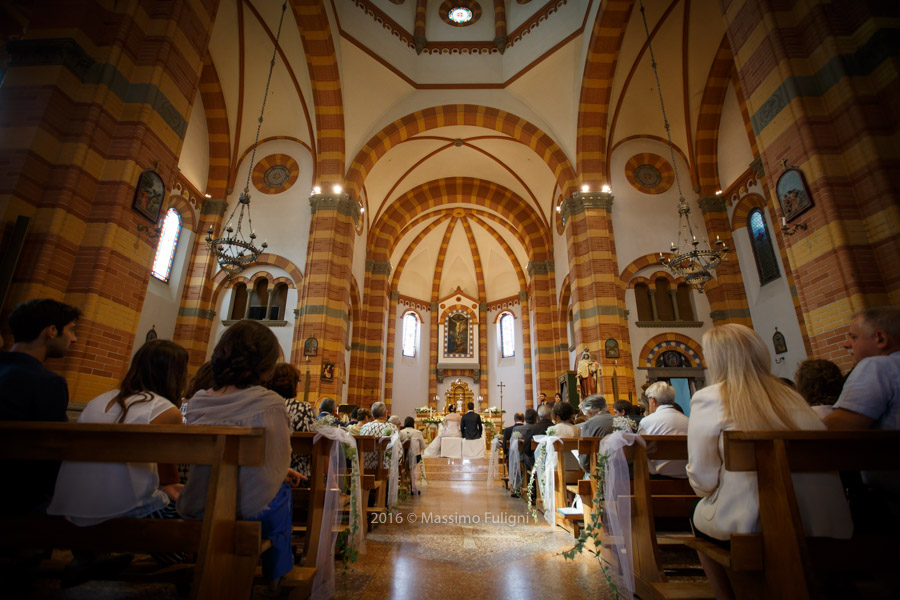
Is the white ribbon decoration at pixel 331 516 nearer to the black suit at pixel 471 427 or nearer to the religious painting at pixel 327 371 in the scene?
the religious painting at pixel 327 371

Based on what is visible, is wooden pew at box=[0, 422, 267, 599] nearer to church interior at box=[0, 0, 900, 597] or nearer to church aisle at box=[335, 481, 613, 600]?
church aisle at box=[335, 481, 613, 600]

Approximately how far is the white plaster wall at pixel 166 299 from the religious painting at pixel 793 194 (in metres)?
11.0

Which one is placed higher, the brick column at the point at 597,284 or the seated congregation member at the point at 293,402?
the brick column at the point at 597,284

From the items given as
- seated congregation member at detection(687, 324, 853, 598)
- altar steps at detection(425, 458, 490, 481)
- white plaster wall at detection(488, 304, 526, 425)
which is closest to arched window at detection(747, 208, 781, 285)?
altar steps at detection(425, 458, 490, 481)

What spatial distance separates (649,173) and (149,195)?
11.5m

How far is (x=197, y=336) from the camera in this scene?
1045 cm

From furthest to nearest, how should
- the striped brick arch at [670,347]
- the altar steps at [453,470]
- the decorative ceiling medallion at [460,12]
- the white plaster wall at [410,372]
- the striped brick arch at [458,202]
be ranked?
the white plaster wall at [410,372] → the striped brick arch at [458,202] → the decorative ceiling medallion at [460,12] → the striped brick arch at [670,347] → the altar steps at [453,470]

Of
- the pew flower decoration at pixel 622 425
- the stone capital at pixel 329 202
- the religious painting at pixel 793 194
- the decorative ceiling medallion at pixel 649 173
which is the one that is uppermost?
the decorative ceiling medallion at pixel 649 173

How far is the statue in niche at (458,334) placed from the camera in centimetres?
2128

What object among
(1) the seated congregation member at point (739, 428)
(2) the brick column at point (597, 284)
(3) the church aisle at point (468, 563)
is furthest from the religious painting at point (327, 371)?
(1) the seated congregation member at point (739, 428)

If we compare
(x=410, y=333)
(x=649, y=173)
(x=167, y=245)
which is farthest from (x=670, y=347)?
(x=410, y=333)

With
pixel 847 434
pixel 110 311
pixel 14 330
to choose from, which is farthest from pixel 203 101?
pixel 847 434

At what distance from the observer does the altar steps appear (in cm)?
888

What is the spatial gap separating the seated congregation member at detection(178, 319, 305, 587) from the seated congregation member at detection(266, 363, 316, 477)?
664 millimetres
